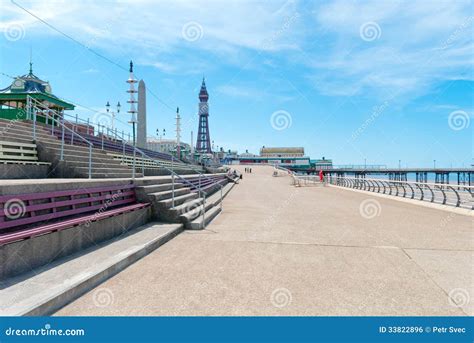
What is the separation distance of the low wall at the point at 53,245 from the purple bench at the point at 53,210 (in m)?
0.12

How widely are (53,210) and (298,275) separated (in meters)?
4.45

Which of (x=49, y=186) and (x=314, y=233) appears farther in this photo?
(x=314, y=233)

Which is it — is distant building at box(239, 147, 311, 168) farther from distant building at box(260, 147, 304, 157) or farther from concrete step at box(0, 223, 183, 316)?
concrete step at box(0, 223, 183, 316)

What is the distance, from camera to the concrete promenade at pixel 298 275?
11.8ft

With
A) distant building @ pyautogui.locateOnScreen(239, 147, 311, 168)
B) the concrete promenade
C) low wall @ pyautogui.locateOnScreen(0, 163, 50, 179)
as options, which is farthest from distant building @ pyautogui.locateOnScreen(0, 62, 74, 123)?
distant building @ pyautogui.locateOnScreen(239, 147, 311, 168)

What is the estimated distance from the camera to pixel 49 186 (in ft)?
16.7

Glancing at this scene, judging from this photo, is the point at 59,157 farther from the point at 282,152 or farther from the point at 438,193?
the point at 282,152

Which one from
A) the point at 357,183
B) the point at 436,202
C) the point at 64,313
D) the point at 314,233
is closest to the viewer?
the point at 64,313

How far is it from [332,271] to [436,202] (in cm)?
1124

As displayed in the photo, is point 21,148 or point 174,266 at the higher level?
point 21,148

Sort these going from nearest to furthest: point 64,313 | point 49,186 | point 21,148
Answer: point 64,313 → point 49,186 → point 21,148

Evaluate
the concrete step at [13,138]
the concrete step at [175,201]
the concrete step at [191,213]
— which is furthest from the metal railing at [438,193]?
the concrete step at [13,138]
